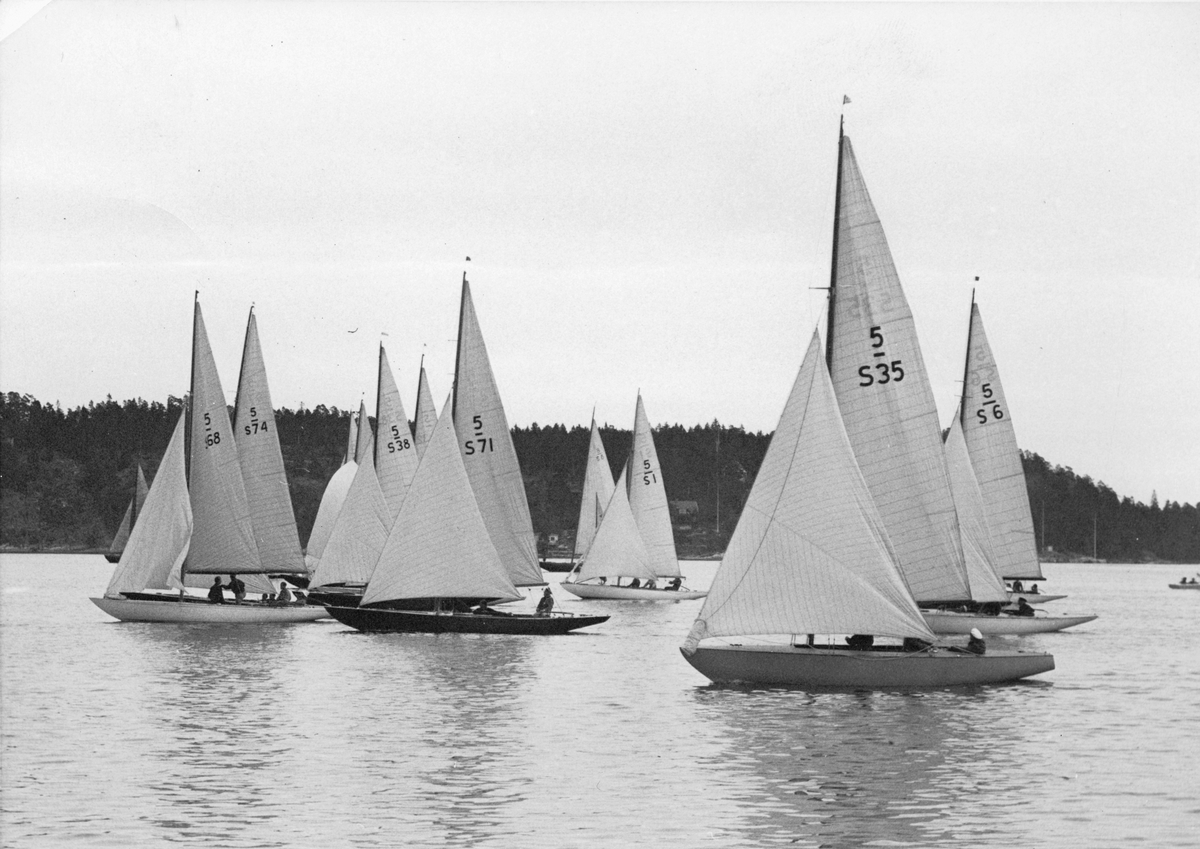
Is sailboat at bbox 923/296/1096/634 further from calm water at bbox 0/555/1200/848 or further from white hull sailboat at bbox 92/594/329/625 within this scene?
white hull sailboat at bbox 92/594/329/625

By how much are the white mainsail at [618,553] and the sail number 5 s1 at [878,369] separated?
46.8m

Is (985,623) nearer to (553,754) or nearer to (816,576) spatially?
(816,576)

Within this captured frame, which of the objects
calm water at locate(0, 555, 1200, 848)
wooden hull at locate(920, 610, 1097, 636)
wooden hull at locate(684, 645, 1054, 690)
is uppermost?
wooden hull at locate(920, 610, 1097, 636)

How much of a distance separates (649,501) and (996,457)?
90.2 ft

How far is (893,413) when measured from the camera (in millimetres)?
36812

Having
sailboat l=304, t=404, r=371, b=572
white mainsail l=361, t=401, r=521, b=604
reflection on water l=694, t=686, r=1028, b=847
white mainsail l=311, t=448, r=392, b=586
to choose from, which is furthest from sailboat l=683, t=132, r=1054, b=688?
sailboat l=304, t=404, r=371, b=572

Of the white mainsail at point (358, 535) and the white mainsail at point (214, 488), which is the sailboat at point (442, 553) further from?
the white mainsail at point (214, 488)

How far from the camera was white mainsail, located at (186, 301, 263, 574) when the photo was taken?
187 ft

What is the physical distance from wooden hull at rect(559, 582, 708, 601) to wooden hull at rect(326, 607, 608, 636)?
33831 mm

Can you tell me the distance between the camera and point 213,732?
1212 inches

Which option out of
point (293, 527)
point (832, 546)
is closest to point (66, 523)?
point (293, 527)

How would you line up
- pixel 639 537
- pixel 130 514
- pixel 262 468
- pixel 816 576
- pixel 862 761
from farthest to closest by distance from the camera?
pixel 130 514 → pixel 639 537 → pixel 262 468 → pixel 816 576 → pixel 862 761

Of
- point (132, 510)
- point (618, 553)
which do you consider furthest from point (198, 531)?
point (132, 510)

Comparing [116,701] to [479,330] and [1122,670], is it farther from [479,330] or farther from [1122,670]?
[1122,670]
